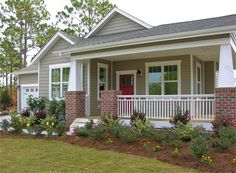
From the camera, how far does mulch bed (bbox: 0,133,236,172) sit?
6.35 m

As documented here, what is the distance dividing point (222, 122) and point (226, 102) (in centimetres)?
67

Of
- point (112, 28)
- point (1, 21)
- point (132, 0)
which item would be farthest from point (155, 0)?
point (1, 21)

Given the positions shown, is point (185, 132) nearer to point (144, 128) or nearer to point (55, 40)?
point (144, 128)

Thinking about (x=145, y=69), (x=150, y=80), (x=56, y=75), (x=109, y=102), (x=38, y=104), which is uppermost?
(x=145, y=69)

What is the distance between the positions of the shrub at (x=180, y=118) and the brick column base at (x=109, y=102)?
8.20 ft

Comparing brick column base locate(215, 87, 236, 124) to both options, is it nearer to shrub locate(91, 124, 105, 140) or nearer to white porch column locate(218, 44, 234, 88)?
white porch column locate(218, 44, 234, 88)

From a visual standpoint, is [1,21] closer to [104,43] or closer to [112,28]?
[112,28]

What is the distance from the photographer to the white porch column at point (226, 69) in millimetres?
8875

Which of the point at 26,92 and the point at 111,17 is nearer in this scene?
the point at 111,17

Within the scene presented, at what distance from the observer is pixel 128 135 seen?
850 cm

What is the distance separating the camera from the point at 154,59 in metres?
14.0

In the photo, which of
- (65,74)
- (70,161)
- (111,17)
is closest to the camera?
(70,161)

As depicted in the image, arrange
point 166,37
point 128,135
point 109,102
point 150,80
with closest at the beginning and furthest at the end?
point 128,135, point 166,37, point 109,102, point 150,80

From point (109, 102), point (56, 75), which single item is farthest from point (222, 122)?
point (56, 75)
